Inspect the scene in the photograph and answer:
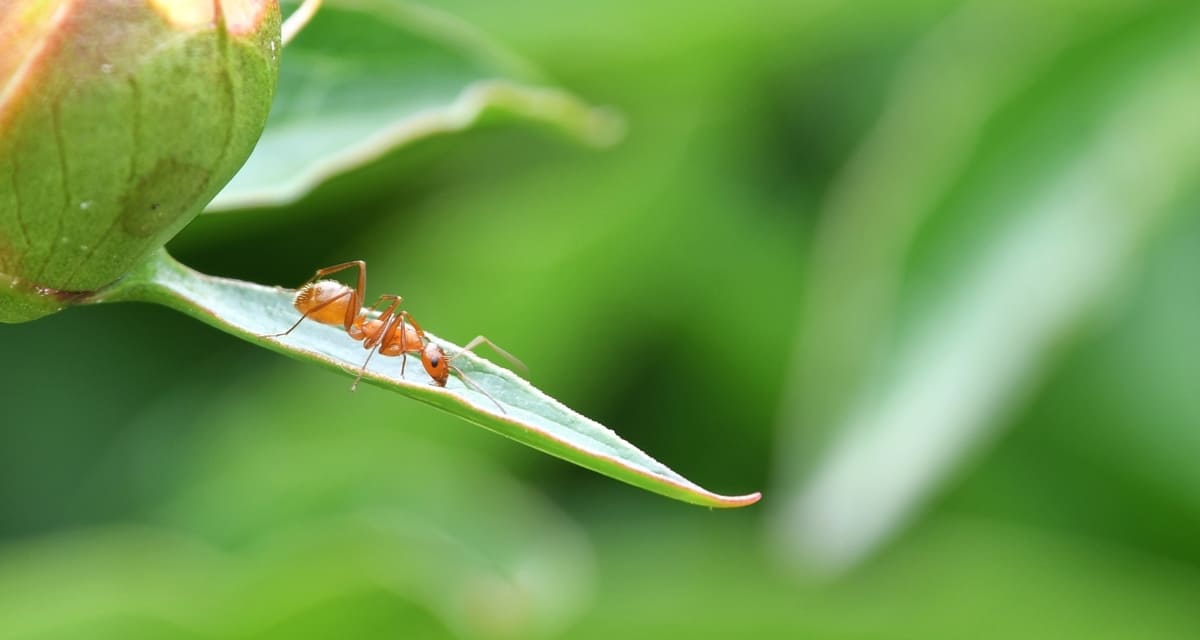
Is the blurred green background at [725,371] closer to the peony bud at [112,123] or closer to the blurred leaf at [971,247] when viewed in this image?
the blurred leaf at [971,247]

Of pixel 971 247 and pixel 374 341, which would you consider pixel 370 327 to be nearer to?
pixel 374 341

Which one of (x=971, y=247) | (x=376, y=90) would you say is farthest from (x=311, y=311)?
(x=971, y=247)

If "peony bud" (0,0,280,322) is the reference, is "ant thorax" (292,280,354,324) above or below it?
above

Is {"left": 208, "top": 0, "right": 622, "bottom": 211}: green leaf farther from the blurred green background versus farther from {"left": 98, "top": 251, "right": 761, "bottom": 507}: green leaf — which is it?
the blurred green background

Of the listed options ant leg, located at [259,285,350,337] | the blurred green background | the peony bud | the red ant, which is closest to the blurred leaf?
the blurred green background

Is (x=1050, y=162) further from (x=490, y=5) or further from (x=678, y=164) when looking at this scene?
(x=490, y=5)

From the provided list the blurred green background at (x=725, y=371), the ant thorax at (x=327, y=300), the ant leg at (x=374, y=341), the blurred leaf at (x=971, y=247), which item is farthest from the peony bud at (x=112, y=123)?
the blurred leaf at (x=971, y=247)
